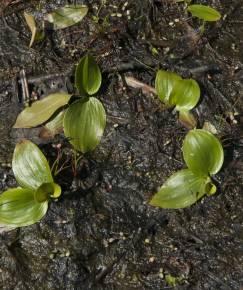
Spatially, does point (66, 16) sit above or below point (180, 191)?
above

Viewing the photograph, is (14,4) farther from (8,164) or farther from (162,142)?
(162,142)

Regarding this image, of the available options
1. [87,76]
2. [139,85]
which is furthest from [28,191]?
[139,85]

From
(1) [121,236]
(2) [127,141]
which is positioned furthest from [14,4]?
(1) [121,236]

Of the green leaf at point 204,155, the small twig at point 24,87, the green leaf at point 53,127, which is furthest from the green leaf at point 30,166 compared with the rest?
the green leaf at point 204,155

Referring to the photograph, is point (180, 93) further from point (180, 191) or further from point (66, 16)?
point (66, 16)

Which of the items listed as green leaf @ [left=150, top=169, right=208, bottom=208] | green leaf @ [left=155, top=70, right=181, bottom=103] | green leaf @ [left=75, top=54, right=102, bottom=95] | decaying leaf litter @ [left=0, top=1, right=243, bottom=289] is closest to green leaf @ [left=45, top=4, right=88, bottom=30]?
decaying leaf litter @ [left=0, top=1, right=243, bottom=289]
